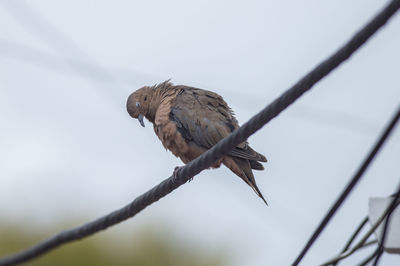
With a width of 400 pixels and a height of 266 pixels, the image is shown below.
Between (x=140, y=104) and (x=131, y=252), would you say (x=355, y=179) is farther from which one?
(x=131, y=252)

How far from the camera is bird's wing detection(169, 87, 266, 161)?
508 cm

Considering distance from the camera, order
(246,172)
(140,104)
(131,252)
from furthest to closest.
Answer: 1. (131,252)
2. (140,104)
3. (246,172)

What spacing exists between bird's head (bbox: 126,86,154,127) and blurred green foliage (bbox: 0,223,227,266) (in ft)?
19.5

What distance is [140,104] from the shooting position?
566 cm

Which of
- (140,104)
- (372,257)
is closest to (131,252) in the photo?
(140,104)

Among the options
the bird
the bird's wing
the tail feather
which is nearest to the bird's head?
the bird

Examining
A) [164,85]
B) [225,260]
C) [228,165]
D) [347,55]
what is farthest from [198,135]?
[225,260]

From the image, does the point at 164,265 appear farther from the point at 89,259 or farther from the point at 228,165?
the point at 228,165

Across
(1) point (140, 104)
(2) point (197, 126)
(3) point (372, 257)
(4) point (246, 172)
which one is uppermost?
(1) point (140, 104)

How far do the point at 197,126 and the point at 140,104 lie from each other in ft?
2.16

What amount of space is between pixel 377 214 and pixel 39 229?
355 inches

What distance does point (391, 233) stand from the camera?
12.1 ft

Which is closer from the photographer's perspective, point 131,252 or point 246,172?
point 246,172

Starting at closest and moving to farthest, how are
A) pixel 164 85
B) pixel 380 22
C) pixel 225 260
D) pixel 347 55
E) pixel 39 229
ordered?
pixel 380 22, pixel 347 55, pixel 164 85, pixel 225 260, pixel 39 229
